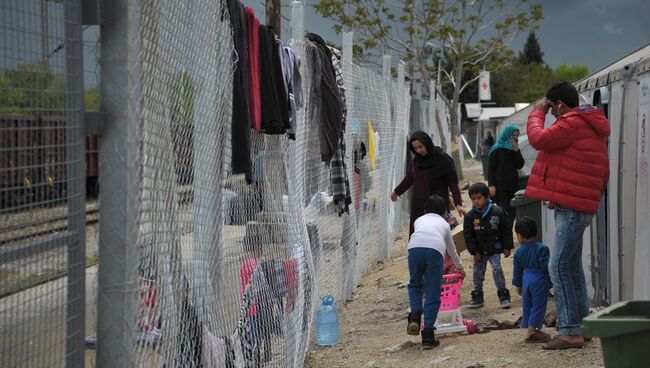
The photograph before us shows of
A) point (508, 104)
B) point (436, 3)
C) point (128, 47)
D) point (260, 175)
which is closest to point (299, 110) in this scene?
point (260, 175)

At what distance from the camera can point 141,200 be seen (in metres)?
3.19

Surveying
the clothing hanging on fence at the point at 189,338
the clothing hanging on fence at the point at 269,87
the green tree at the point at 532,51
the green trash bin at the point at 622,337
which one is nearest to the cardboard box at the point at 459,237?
the clothing hanging on fence at the point at 269,87

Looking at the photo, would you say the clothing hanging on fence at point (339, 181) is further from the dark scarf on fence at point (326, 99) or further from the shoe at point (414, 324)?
the shoe at point (414, 324)

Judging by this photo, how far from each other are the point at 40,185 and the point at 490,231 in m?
6.39

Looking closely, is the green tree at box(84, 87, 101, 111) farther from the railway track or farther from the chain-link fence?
the railway track

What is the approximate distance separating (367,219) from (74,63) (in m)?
9.11

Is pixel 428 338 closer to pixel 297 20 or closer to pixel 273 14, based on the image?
pixel 297 20

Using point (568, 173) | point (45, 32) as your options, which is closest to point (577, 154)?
point (568, 173)

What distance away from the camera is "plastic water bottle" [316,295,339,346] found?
764 cm

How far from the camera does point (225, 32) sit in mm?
4727

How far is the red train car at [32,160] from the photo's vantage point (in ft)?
7.95

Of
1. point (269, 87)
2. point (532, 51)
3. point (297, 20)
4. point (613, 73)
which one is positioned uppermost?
point (532, 51)

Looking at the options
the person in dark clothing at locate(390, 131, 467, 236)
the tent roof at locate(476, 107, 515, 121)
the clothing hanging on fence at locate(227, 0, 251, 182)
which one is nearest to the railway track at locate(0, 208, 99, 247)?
the clothing hanging on fence at locate(227, 0, 251, 182)

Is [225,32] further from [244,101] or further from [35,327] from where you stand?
[35,327]
